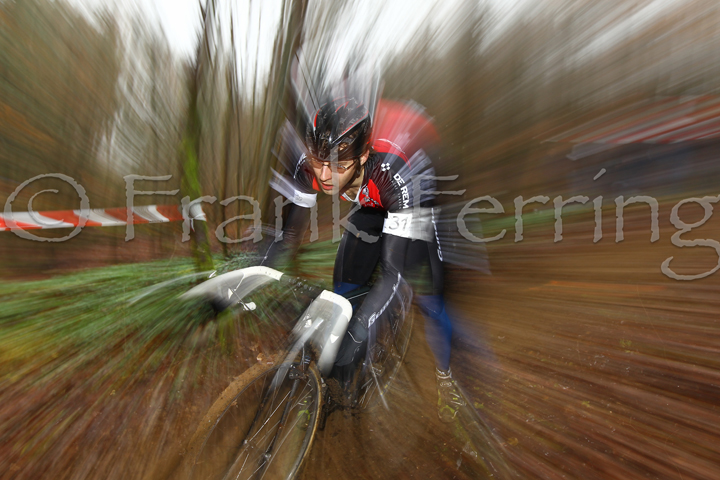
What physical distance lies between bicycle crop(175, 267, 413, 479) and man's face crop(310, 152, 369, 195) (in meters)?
0.57

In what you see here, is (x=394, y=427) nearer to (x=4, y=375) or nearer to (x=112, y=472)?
(x=112, y=472)

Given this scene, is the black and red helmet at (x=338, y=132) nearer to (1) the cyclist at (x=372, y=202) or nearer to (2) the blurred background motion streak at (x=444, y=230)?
(1) the cyclist at (x=372, y=202)

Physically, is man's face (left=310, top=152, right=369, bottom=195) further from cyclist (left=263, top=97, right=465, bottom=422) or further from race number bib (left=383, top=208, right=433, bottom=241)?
race number bib (left=383, top=208, right=433, bottom=241)

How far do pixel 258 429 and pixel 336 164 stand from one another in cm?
133

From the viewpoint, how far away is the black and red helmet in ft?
5.85

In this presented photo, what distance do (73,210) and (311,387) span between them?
7.01 feet

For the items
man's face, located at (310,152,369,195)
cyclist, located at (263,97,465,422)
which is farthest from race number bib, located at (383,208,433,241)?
A: man's face, located at (310,152,369,195)

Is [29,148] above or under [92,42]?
under

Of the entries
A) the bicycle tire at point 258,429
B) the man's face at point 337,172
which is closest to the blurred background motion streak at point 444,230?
the bicycle tire at point 258,429

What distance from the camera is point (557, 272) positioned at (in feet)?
11.7

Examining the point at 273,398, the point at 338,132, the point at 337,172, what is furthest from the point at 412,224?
the point at 273,398

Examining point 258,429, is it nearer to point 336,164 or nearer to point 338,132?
point 336,164

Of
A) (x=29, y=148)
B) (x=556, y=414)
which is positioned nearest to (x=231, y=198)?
(x=29, y=148)

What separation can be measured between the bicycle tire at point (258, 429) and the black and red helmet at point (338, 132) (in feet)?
3.46
